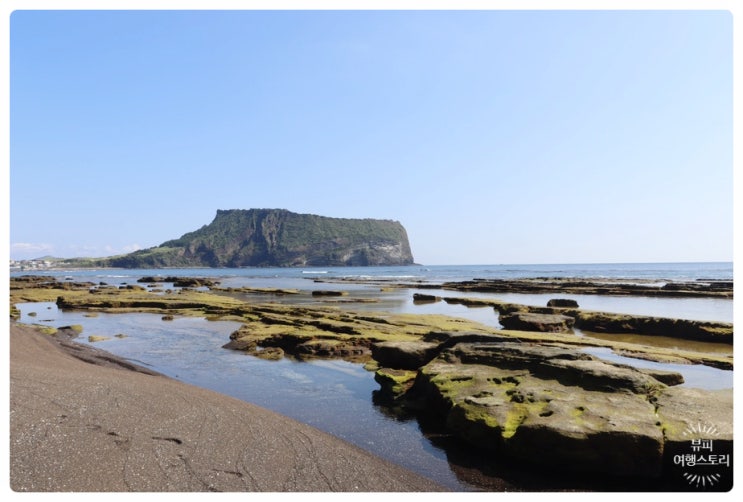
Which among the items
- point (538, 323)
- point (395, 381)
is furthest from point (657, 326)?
point (395, 381)

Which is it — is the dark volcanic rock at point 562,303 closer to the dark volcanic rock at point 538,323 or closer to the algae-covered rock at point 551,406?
the dark volcanic rock at point 538,323

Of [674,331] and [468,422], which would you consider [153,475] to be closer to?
[468,422]

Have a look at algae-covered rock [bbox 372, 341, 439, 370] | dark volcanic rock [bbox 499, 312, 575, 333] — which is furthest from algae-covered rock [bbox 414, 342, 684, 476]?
dark volcanic rock [bbox 499, 312, 575, 333]

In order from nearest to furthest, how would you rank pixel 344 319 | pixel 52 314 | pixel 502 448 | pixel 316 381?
pixel 502 448 < pixel 316 381 < pixel 344 319 < pixel 52 314

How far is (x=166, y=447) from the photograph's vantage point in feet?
20.8

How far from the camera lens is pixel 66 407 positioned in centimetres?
764

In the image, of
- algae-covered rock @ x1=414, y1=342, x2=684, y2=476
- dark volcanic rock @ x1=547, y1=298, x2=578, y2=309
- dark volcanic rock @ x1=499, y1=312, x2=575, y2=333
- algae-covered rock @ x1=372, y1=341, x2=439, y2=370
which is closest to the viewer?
algae-covered rock @ x1=414, y1=342, x2=684, y2=476

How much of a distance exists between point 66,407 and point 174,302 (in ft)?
81.2

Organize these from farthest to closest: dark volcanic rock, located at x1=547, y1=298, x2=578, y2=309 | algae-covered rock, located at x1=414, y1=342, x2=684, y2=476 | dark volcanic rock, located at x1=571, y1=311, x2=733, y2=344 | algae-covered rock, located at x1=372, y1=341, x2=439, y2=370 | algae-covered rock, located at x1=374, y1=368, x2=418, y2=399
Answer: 1. dark volcanic rock, located at x1=547, y1=298, x2=578, y2=309
2. dark volcanic rock, located at x1=571, y1=311, x2=733, y2=344
3. algae-covered rock, located at x1=372, y1=341, x2=439, y2=370
4. algae-covered rock, located at x1=374, y1=368, x2=418, y2=399
5. algae-covered rock, located at x1=414, y1=342, x2=684, y2=476

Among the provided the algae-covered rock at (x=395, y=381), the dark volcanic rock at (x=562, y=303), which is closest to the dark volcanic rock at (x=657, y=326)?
the dark volcanic rock at (x=562, y=303)

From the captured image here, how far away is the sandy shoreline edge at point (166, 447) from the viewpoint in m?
5.51

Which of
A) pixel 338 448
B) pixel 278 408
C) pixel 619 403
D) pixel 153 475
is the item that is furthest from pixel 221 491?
pixel 619 403

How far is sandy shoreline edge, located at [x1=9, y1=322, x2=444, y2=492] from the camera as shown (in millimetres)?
5508

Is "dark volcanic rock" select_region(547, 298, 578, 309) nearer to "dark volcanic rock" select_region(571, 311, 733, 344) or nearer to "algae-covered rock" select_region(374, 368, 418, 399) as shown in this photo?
"dark volcanic rock" select_region(571, 311, 733, 344)
